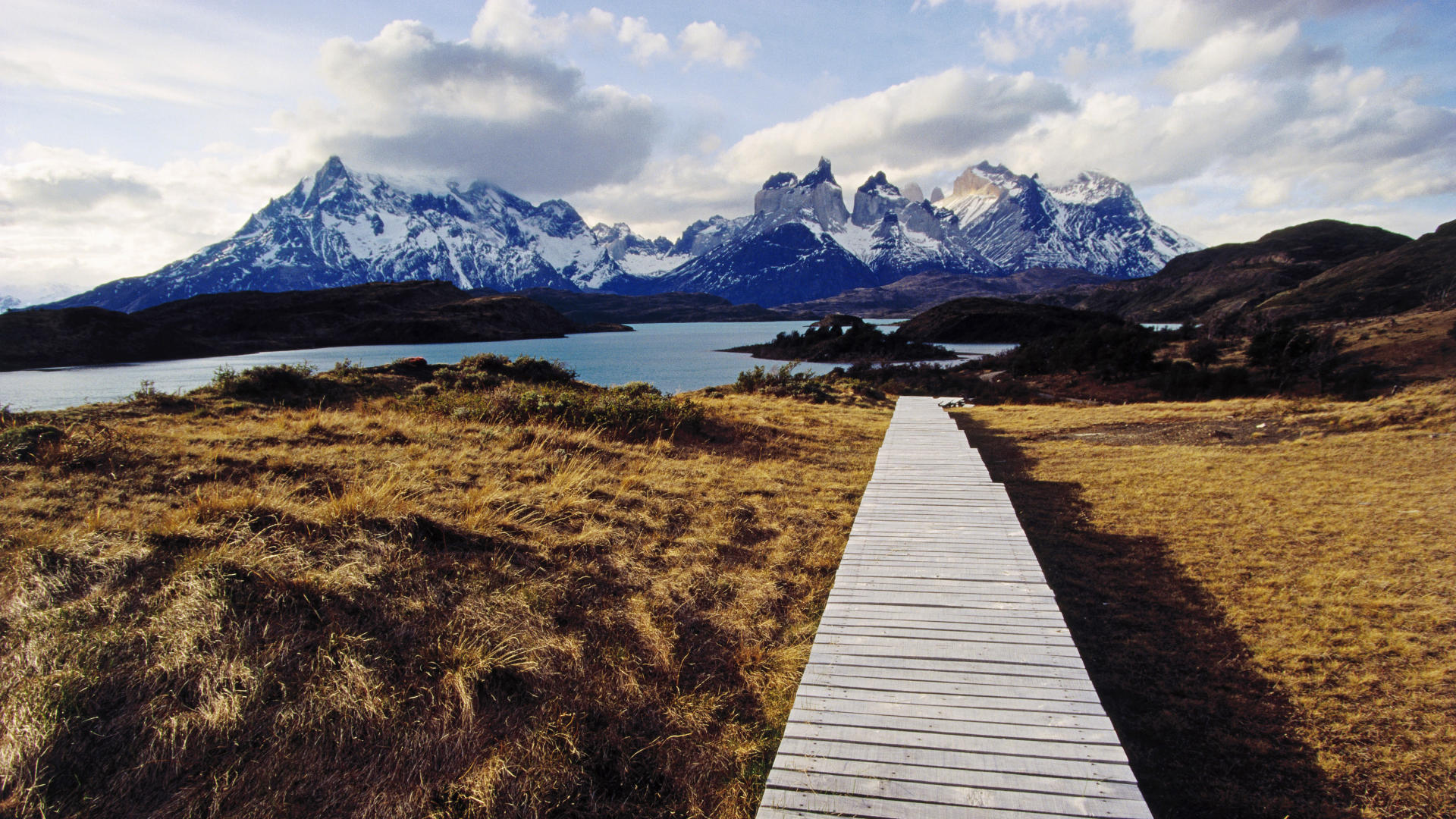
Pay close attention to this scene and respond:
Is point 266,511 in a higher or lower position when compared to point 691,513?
higher

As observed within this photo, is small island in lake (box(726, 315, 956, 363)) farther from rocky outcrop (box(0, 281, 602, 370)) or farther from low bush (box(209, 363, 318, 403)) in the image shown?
rocky outcrop (box(0, 281, 602, 370))

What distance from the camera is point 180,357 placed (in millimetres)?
88312

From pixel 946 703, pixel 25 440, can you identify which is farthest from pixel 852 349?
pixel 946 703

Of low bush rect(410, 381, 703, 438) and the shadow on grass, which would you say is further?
low bush rect(410, 381, 703, 438)

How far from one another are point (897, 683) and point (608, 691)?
2.54 meters

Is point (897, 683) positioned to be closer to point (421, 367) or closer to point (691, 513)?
point (691, 513)

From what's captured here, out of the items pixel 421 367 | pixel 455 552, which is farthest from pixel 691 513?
pixel 421 367

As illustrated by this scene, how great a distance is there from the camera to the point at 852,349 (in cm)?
8025

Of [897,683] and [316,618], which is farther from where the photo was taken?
[316,618]

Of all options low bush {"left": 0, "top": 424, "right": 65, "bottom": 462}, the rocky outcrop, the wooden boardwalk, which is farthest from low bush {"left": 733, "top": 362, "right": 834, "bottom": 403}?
the rocky outcrop

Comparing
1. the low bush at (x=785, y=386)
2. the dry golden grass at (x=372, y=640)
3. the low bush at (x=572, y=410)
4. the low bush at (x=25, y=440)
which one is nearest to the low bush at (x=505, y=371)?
the low bush at (x=572, y=410)

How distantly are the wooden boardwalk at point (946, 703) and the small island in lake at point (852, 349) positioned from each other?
6364 cm

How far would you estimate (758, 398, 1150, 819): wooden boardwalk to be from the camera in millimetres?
3852

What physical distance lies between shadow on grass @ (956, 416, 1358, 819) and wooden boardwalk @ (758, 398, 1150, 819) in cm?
Result: 110
